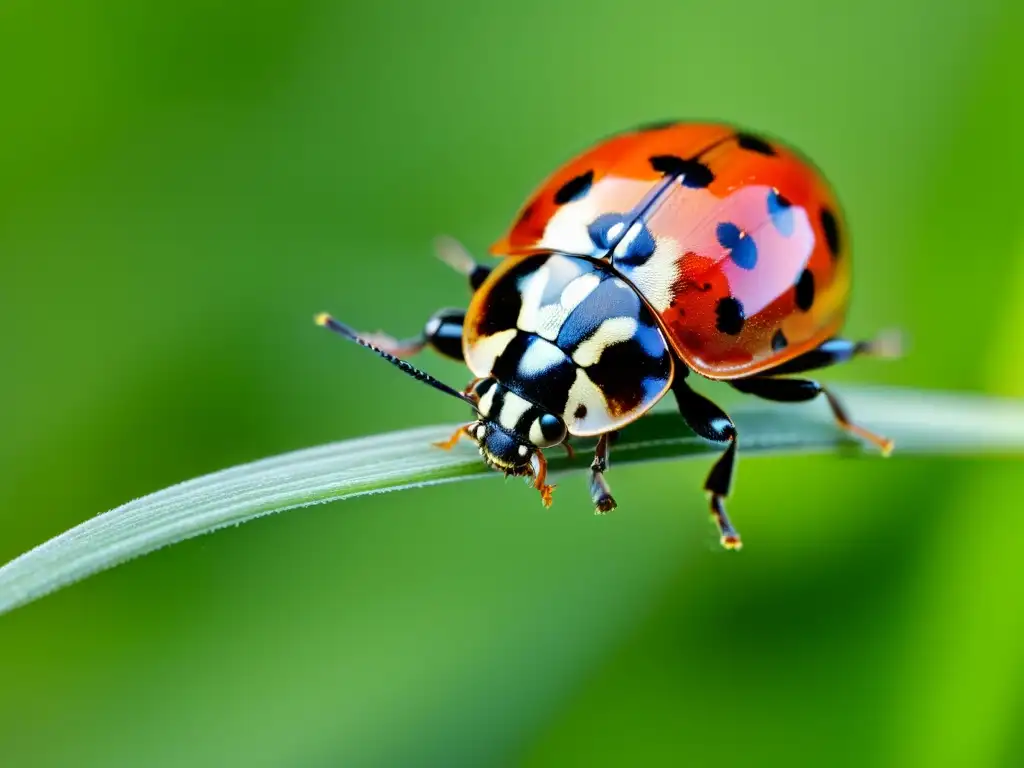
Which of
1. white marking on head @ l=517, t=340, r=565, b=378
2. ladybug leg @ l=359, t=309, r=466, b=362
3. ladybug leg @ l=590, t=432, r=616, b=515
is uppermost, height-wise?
ladybug leg @ l=359, t=309, r=466, b=362

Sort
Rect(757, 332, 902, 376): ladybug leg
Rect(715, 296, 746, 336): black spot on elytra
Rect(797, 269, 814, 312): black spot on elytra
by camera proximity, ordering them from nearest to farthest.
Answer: Rect(715, 296, 746, 336): black spot on elytra < Rect(797, 269, 814, 312): black spot on elytra < Rect(757, 332, 902, 376): ladybug leg

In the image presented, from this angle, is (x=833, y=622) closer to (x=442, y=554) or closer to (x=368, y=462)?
(x=442, y=554)

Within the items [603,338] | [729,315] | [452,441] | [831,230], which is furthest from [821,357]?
[452,441]

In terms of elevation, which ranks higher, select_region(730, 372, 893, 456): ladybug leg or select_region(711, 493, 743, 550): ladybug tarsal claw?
select_region(730, 372, 893, 456): ladybug leg

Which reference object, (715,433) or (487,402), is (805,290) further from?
(487,402)

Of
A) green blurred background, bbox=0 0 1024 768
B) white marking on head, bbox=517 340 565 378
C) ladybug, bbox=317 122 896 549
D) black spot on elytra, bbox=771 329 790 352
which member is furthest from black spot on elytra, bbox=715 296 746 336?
green blurred background, bbox=0 0 1024 768

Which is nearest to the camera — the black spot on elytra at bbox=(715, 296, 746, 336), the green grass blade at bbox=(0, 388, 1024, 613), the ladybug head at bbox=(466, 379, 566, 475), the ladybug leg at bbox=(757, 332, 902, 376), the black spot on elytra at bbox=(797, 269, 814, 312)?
the green grass blade at bbox=(0, 388, 1024, 613)

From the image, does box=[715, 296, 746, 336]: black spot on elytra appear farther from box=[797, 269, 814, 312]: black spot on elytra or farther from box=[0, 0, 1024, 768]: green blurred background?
box=[0, 0, 1024, 768]: green blurred background

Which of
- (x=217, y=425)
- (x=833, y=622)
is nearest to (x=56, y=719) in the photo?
(x=217, y=425)
